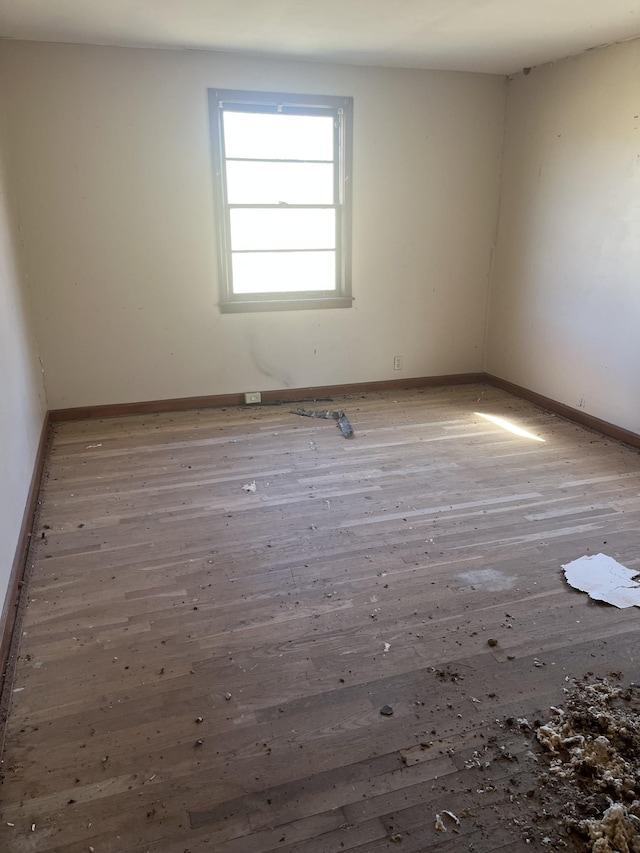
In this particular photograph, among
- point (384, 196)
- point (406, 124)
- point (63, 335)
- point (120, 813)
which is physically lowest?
point (120, 813)

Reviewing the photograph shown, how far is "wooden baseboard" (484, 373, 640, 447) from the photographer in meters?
3.99

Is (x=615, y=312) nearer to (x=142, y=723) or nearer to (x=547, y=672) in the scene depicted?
(x=547, y=672)

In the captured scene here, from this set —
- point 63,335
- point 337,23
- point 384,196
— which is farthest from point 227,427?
point 337,23

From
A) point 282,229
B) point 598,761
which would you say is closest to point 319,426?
point 282,229

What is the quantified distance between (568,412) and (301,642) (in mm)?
3189

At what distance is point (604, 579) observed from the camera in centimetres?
246

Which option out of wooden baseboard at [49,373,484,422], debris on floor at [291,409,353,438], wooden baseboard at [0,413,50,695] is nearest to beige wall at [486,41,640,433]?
wooden baseboard at [49,373,484,422]

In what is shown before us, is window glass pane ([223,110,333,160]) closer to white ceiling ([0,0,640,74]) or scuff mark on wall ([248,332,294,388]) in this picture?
white ceiling ([0,0,640,74])

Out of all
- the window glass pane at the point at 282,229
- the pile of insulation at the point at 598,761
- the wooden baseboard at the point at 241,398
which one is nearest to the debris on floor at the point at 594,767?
the pile of insulation at the point at 598,761

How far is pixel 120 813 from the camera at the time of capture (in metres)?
1.52

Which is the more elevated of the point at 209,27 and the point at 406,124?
the point at 209,27

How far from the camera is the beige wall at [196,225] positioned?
13.1 ft

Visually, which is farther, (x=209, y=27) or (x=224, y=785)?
(x=209, y=27)

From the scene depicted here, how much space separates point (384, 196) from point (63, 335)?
2.70 meters
